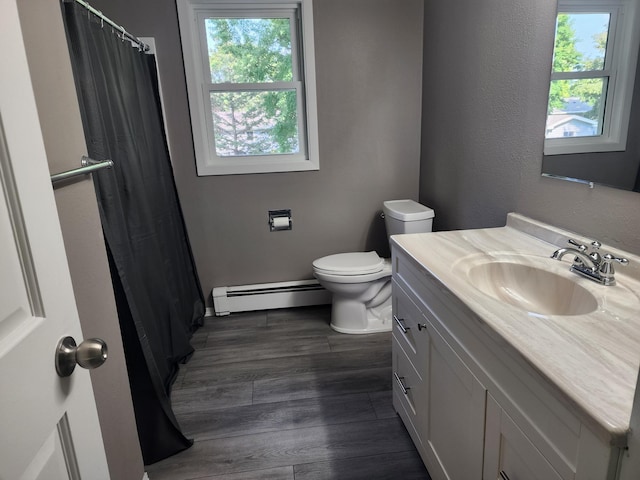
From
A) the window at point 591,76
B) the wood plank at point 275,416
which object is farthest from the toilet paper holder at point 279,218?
the window at point 591,76

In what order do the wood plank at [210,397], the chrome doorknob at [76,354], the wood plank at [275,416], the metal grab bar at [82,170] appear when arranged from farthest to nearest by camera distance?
the wood plank at [210,397], the wood plank at [275,416], the metal grab bar at [82,170], the chrome doorknob at [76,354]

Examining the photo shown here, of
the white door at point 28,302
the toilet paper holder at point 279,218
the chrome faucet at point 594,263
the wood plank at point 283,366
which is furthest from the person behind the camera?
the toilet paper holder at point 279,218

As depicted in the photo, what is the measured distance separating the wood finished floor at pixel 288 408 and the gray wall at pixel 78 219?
467 millimetres

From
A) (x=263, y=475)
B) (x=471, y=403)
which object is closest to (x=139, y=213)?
(x=263, y=475)

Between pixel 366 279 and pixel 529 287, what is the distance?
1.25 meters

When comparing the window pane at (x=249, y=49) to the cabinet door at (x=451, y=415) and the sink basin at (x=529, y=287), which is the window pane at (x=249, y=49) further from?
the cabinet door at (x=451, y=415)

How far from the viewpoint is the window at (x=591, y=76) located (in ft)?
4.24

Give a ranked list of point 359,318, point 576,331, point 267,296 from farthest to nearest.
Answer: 1. point 267,296
2. point 359,318
3. point 576,331

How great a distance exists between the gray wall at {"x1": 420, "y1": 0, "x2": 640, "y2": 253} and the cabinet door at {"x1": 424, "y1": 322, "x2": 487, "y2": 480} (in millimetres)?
655

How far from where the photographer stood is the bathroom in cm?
179

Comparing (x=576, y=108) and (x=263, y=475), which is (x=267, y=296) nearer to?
(x=263, y=475)

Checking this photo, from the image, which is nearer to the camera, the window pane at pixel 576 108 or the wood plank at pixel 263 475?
the window pane at pixel 576 108

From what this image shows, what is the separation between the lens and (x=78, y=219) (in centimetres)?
115

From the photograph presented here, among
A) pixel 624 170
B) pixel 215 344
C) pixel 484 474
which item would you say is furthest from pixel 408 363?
pixel 215 344
